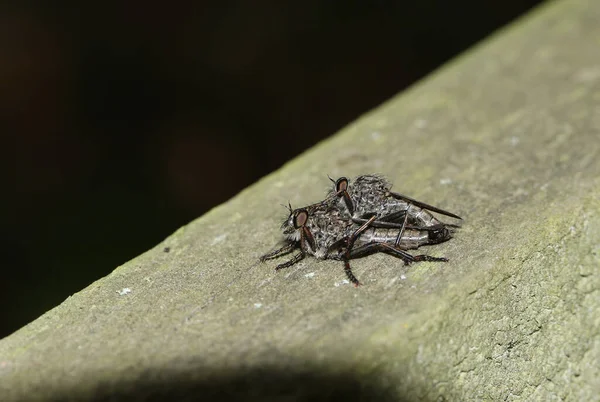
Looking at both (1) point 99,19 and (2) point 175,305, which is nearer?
(2) point 175,305

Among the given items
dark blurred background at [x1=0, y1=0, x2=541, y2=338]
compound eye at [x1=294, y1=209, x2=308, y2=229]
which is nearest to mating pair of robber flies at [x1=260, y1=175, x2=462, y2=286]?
compound eye at [x1=294, y1=209, x2=308, y2=229]

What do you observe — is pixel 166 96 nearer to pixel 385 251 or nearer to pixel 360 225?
pixel 360 225

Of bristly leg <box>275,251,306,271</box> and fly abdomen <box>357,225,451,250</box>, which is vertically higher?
bristly leg <box>275,251,306,271</box>

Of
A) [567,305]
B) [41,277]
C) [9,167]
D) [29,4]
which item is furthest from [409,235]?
[29,4]

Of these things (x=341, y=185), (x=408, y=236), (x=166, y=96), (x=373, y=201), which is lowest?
(x=408, y=236)

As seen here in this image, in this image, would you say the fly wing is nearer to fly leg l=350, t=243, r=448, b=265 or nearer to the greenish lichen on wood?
the greenish lichen on wood

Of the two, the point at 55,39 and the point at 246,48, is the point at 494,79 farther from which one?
the point at 55,39

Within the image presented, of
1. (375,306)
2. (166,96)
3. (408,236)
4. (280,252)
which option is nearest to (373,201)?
(408,236)
